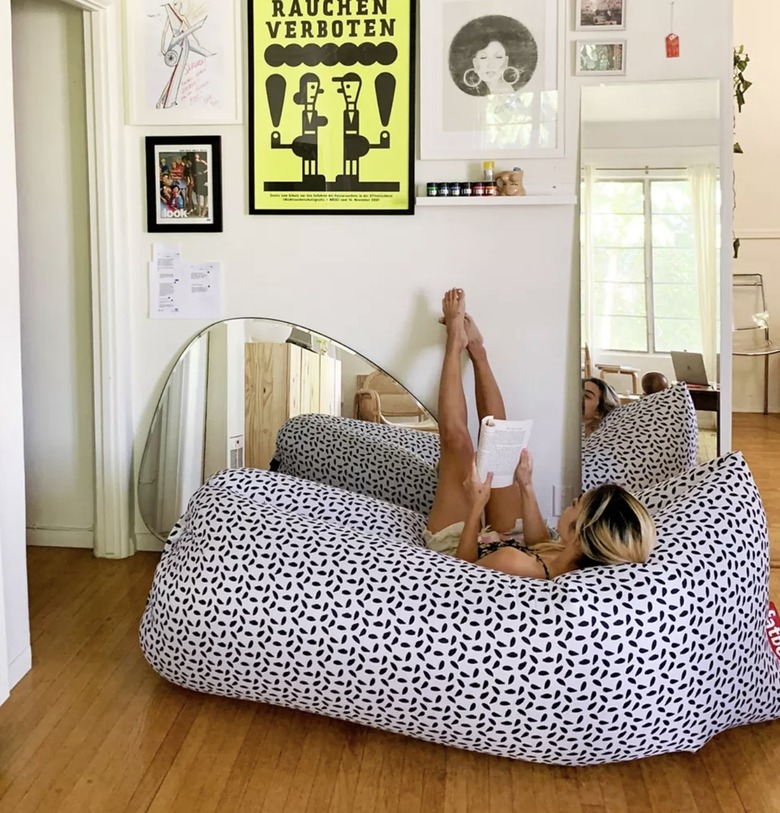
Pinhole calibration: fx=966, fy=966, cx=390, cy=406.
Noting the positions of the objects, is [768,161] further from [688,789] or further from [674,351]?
[688,789]

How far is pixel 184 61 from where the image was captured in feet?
11.0

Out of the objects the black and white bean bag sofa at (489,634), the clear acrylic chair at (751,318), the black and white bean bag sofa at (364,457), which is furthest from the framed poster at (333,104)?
the clear acrylic chair at (751,318)

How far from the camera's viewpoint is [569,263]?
3.28m

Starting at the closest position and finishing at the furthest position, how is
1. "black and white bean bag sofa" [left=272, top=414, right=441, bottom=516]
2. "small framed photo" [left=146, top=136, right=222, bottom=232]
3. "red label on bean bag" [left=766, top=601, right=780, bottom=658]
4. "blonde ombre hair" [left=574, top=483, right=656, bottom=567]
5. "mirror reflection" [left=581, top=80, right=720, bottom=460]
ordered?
"blonde ombre hair" [left=574, top=483, right=656, bottom=567], "red label on bean bag" [left=766, top=601, right=780, bottom=658], "mirror reflection" [left=581, top=80, right=720, bottom=460], "black and white bean bag sofa" [left=272, top=414, right=441, bottom=516], "small framed photo" [left=146, top=136, right=222, bottom=232]

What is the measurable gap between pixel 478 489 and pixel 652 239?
1.21m

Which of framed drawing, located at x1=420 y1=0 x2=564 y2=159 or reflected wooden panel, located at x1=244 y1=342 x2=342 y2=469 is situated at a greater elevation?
framed drawing, located at x1=420 y1=0 x2=564 y2=159

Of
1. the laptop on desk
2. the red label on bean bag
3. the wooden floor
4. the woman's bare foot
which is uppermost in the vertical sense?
the woman's bare foot

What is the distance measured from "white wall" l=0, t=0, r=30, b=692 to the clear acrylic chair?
187 inches

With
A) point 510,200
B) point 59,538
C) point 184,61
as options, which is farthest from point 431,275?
point 59,538

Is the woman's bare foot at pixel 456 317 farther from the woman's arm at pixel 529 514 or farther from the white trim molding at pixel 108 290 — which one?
the white trim molding at pixel 108 290

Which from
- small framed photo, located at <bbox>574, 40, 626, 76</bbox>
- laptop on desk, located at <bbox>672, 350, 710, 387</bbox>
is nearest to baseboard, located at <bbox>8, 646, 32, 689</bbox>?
laptop on desk, located at <bbox>672, 350, 710, 387</bbox>

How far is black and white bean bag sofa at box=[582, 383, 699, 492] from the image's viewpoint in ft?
10.5

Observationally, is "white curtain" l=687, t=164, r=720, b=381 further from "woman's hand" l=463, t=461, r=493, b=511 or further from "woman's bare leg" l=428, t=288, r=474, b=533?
"woman's hand" l=463, t=461, r=493, b=511

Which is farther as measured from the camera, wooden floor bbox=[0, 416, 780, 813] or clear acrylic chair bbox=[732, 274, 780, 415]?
clear acrylic chair bbox=[732, 274, 780, 415]
